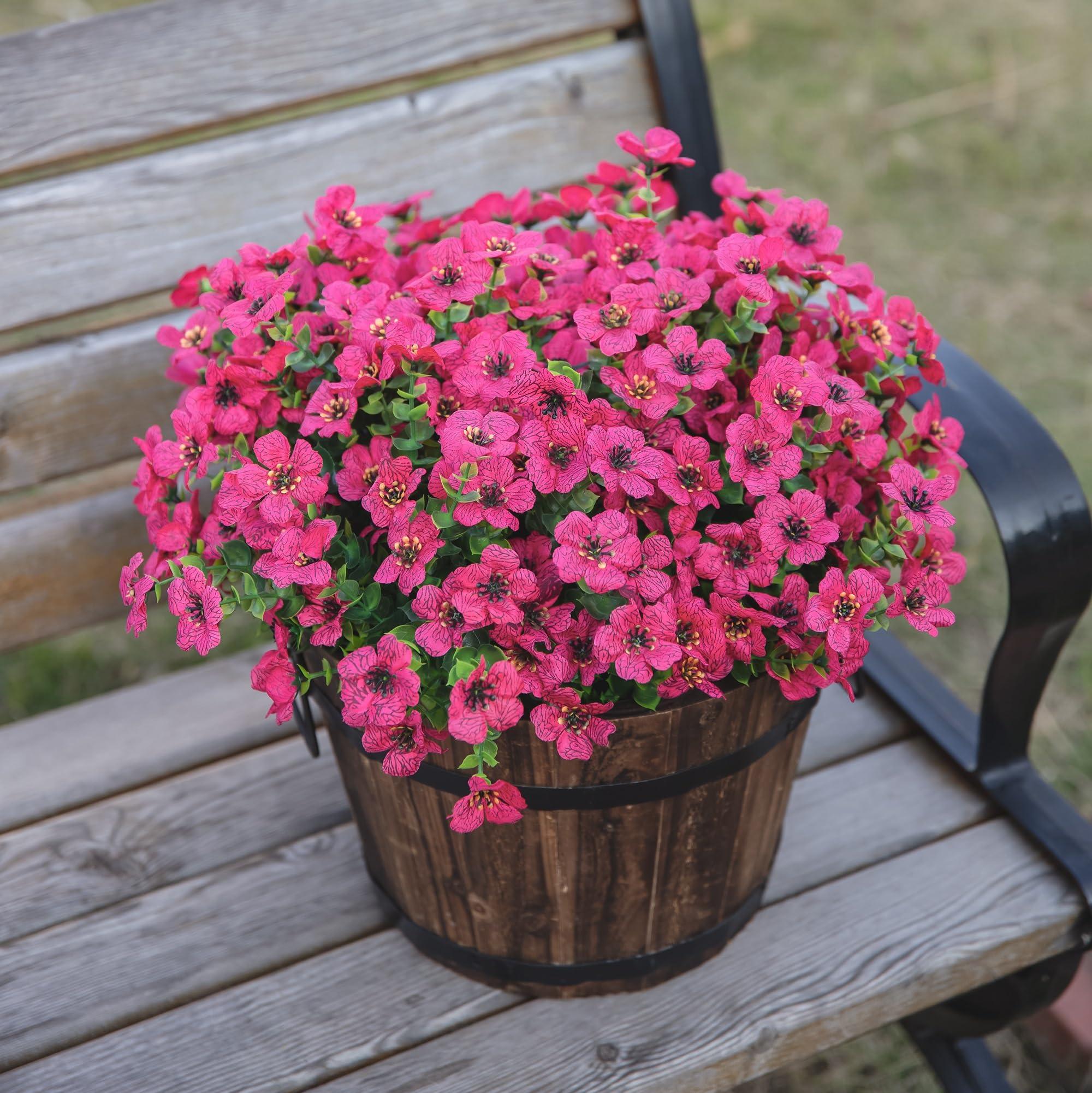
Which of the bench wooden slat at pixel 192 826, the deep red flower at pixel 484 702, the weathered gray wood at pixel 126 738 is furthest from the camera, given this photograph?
the weathered gray wood at pixel 126 738

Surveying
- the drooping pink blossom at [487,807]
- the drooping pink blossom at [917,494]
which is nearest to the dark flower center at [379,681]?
the drooping pink blossom at [487,807]

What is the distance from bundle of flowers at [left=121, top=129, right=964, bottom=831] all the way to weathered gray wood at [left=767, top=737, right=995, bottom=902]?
48 centimetres

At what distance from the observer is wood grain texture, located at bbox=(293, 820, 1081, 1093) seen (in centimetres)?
109

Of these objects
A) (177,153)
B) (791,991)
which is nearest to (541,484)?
(791,991)

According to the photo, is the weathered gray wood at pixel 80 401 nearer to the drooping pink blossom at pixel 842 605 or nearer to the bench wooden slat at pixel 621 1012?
the bench wooden slat at pixel 621 1012

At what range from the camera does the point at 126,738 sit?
143cm

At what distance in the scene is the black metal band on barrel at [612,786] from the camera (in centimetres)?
94

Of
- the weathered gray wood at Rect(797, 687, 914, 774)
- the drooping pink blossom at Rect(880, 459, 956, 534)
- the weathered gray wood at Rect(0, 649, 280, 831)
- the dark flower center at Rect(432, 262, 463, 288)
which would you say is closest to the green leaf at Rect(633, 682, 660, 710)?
the drooping pink blossom at Rect(880, 459, 956, 534)

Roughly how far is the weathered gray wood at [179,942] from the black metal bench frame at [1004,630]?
77 cm

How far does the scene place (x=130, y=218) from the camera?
1397mm

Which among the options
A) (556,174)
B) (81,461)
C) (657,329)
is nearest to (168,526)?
(657,329)

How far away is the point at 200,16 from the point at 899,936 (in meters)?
1.42

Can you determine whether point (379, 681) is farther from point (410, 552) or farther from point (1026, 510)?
point (1026, 510)

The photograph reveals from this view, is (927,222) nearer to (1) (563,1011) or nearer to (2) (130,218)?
(2) (130,218)
